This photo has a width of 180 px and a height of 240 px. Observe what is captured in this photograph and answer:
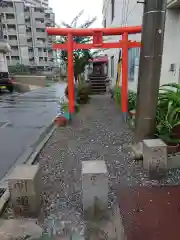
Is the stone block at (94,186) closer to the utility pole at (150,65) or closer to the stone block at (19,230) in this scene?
the stone block at (19,230)

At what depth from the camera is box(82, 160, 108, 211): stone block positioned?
252cm

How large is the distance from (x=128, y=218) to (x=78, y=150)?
2.32 m

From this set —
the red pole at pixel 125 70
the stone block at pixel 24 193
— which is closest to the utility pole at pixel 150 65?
the stone block at pixel 24 193

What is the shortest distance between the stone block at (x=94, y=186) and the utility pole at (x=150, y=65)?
1.70 metres

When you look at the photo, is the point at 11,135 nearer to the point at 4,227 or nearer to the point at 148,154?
the point at 4,227

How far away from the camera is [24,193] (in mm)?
2572

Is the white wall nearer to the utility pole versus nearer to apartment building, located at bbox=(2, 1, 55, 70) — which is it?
the utility pole

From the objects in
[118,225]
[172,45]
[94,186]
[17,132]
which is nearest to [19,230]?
[94,186]

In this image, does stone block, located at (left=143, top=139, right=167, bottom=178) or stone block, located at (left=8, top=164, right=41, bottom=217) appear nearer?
stone block, located at (left=8, top=164, right=41, bottom=217)

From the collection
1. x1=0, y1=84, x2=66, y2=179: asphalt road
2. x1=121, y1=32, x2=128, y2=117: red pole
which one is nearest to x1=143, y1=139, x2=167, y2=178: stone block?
x1=0, y1=84, x2=66, y2=179: asphalt road

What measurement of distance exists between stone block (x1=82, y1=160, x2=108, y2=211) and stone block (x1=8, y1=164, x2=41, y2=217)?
→ 2.16 feet

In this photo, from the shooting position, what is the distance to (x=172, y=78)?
551 centimetres

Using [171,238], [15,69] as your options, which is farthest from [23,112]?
[15,69]

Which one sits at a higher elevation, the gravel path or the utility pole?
the utility pole
